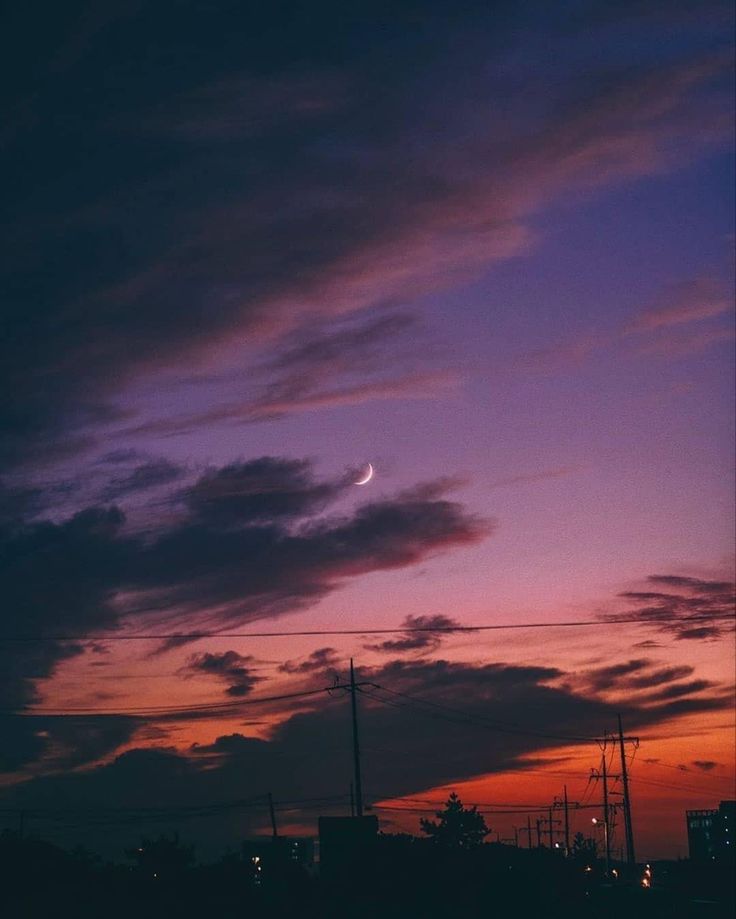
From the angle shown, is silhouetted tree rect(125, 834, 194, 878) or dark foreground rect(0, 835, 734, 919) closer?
dark foreground rect(0, 835, 734, 919)

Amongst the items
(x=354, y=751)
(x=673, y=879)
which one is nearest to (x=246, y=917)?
(x=354, y=751)

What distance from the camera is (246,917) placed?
59.2 metres

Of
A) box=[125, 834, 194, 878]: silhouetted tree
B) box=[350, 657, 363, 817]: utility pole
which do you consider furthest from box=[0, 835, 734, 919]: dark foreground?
box=[125, 834, 194, 878]: silhouetted tree

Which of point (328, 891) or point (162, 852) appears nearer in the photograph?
point (328, 891)

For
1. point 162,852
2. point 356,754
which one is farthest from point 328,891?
point 162,852

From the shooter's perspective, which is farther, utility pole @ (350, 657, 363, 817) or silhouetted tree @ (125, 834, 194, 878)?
silhouetted tree @ (125, 834, 194, 878)

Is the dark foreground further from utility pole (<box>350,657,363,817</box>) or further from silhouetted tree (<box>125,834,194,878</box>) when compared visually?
silhouetted tree (<box>125,834,194,878</box>)

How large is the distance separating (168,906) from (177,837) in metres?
83.6

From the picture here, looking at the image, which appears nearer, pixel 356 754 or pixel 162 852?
pixel 356 754

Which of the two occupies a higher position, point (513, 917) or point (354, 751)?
point (354, 751)

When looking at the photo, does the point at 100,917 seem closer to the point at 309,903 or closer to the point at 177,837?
the point at 309,903

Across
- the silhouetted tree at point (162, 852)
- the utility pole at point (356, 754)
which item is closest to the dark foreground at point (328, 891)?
the utility pole at point (356, 754)

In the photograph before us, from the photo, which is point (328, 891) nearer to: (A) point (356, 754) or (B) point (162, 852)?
(A) point (356, 754)

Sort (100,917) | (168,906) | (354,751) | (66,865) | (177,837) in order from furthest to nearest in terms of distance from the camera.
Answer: (177,837)
(354,751)
(66,865)
(168,906)
(100,917)
